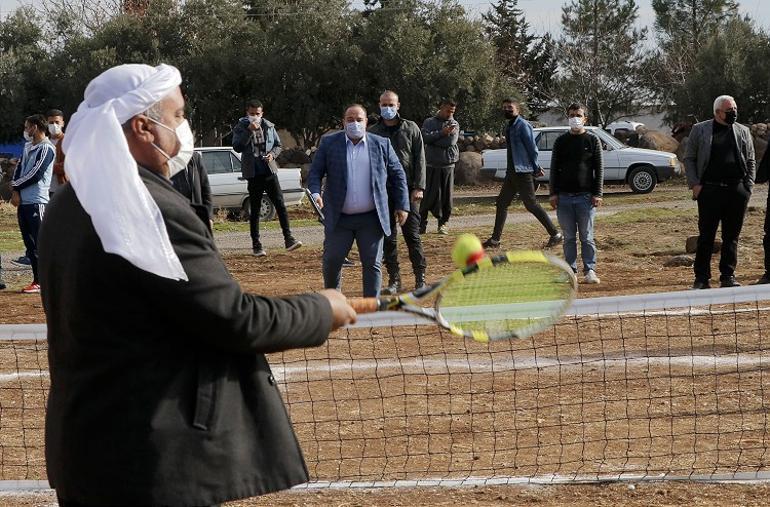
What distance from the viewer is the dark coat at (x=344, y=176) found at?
409 inches

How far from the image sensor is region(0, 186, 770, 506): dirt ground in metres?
6.29

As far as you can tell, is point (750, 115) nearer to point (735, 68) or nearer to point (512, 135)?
point (735, 68)

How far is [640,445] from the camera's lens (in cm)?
693

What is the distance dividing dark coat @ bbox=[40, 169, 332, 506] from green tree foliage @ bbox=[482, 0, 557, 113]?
5602 cm

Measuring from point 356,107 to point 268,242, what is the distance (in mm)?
8411

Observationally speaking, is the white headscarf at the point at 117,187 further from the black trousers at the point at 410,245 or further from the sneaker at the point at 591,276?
the sneaker at the point at 591,276

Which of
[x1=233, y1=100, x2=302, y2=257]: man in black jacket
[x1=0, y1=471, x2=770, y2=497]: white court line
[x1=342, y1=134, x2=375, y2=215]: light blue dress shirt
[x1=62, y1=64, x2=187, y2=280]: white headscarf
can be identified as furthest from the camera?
[x1=233, y1=100, x2=302, y2=257]: man in black jacket

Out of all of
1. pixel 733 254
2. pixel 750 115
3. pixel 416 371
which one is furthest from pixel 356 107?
pixel 750 115

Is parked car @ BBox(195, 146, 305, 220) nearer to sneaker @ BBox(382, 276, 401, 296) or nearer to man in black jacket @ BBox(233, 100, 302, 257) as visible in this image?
man in black jacket @ BBox(233, 100, 302, 257)

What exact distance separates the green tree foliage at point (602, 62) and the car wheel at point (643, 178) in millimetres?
24382

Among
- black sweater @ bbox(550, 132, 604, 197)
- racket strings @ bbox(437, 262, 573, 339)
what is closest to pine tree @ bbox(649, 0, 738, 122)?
black sweater @ bbox(550, 132, 604, 197)

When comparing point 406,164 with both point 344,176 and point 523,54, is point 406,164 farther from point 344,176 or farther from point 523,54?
point 523,54

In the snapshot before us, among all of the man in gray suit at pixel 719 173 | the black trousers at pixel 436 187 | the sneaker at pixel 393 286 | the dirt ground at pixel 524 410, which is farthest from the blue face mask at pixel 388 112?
the black trousers at pixel 436 187

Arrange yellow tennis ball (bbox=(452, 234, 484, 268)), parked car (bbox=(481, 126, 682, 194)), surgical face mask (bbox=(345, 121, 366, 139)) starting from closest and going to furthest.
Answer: yellow tennis ball (bbox=(452, 234, 484, 268)), surgical face mask (bbox=(345, 121, 366, 139)), parked car (bbox=(481, 126, 682, 194))
